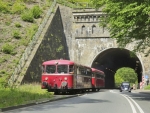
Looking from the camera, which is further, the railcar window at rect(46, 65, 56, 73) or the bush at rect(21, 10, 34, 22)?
the bush at rect(21, 10, 34, 22)

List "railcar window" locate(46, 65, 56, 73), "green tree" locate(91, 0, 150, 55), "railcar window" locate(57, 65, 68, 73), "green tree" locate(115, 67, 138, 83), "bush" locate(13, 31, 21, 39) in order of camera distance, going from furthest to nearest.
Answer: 1. "green tree" locate(115, 67, 138, 83)
2. "bush" locate(13, 31, 21, 39)
3. "railcar window" locate(46, 65, 56, 73)
4. "railcar window" locate(57, 65, 68, 73)
5. "green tree" locate(91, 0, 150, 55)

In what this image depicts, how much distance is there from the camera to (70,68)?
2661 centimetres

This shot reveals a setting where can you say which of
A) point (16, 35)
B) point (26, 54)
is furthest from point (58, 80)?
point (16, 35)

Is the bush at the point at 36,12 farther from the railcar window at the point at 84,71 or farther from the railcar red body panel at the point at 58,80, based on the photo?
the railcar red body panel at the point at 58,80

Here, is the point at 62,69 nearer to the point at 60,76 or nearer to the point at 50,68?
the point at 60,76

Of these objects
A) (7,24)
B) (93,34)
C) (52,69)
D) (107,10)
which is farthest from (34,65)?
(93,34)

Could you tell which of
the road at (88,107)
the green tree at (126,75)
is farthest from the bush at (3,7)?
the green tree at (126,75)

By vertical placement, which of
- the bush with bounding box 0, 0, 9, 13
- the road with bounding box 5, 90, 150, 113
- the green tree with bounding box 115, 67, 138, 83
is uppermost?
the bush with bounding box 0, 0, 9, 13

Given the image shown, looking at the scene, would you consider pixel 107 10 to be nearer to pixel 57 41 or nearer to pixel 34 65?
pixel 34 65

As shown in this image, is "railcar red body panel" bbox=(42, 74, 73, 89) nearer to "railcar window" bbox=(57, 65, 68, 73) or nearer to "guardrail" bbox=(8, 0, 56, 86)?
"railcar window" bbox=(57, 65, 68, 73)

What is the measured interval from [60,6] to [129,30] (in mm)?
28855

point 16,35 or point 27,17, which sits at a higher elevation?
point 27,17

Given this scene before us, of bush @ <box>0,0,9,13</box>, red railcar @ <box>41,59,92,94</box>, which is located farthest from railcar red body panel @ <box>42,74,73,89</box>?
bush @ <box>0,0,9,13</box>

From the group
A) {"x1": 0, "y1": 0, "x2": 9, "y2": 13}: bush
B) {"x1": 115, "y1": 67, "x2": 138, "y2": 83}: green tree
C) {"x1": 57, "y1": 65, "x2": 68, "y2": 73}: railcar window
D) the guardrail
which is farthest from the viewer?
{"x1": 115, "y1": 67, "x2": 138, "y2": 83}: green tree
